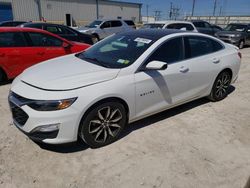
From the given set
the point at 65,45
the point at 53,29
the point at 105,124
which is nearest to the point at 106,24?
the point at 53,29

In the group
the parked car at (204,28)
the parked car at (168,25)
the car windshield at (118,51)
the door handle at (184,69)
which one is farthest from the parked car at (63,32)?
the parked car at (204,28)

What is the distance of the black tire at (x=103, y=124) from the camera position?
326 centimetres

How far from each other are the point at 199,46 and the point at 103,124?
2.51m

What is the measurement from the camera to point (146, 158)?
3.33m

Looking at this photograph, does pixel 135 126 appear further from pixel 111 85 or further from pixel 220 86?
pixel 220 86

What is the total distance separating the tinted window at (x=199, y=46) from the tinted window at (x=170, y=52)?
177mm

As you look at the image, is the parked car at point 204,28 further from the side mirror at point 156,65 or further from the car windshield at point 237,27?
the side mirror at point 156,65

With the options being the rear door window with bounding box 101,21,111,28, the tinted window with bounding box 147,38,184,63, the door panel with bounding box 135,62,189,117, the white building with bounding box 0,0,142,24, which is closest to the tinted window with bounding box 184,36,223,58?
the tinted window with bounding box 147,38,184,63

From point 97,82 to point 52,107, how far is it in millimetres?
653

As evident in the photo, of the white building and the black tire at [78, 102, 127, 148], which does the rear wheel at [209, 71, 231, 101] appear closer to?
the black tire at [78, 102, 127, 148]

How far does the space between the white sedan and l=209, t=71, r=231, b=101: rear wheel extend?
0.57 feet

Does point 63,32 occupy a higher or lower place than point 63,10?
lower

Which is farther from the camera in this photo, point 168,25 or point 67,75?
point 168,25

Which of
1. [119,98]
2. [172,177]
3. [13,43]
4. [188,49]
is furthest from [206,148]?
[13,43]
